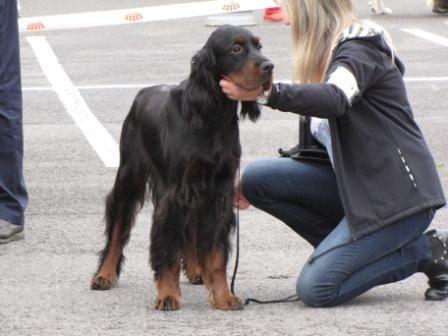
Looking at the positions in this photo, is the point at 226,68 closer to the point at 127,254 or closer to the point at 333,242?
the point at 333,242

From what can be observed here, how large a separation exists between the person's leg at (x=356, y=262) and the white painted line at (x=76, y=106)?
362 centimetres

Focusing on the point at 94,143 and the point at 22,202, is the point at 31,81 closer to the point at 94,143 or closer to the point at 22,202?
the point at 94,143

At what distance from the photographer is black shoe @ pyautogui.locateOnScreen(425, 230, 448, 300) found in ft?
19.5

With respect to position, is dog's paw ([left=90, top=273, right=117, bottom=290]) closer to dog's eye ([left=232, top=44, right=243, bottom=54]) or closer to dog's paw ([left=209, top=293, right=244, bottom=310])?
dog's paw ([left=209, top=293, right=244, bottom=310])

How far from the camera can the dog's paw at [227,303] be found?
578cm

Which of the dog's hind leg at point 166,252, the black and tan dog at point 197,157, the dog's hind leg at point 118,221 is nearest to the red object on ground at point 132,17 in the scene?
the dog's hind leg at point 118,221

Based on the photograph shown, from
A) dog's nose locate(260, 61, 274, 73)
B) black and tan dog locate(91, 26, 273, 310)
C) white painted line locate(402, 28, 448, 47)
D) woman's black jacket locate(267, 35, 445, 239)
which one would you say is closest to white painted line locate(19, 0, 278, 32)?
white painted line locate(402, 28, 448, 47)

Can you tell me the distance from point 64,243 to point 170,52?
7803 mm

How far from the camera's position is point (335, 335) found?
212 inches

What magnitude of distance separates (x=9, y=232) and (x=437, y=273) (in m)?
2.57

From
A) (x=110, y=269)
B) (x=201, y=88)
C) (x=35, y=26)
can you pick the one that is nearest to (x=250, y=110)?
(x=201, y=88)

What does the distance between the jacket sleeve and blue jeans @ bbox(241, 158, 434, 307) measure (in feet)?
2.21

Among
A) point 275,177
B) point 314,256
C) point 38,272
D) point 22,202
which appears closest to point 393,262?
point 314,256

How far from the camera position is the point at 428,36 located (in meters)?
15.9
